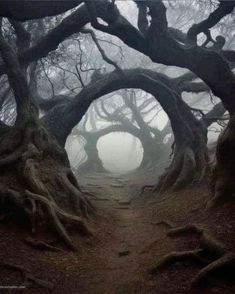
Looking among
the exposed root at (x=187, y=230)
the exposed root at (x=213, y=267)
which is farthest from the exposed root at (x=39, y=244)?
the exposed root at (x=213, y=267)

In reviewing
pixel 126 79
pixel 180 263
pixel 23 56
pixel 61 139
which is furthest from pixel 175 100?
pixel 180 263

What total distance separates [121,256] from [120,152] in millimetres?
38066

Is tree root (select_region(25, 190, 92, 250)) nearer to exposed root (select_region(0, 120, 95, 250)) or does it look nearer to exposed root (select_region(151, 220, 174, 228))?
exposed root (select_region(0, 120, 95, 250))

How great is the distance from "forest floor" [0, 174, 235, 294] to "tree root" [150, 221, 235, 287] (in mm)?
92

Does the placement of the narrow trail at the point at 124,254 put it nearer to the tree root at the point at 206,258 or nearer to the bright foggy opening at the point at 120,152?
the tree root at the point at 206,258

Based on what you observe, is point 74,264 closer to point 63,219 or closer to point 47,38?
point 63,219

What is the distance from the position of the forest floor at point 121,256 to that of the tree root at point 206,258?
0.09 metres

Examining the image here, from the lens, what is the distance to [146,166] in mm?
21703

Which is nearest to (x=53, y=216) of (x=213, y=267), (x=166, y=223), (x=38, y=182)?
(x=38, y=182)

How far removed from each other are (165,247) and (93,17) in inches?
236

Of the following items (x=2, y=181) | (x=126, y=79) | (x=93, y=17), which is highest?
(x=93, y=17)

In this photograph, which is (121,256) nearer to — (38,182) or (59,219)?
(59,219)

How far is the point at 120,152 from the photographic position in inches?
1738

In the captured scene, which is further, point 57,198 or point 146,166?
point 146,166
